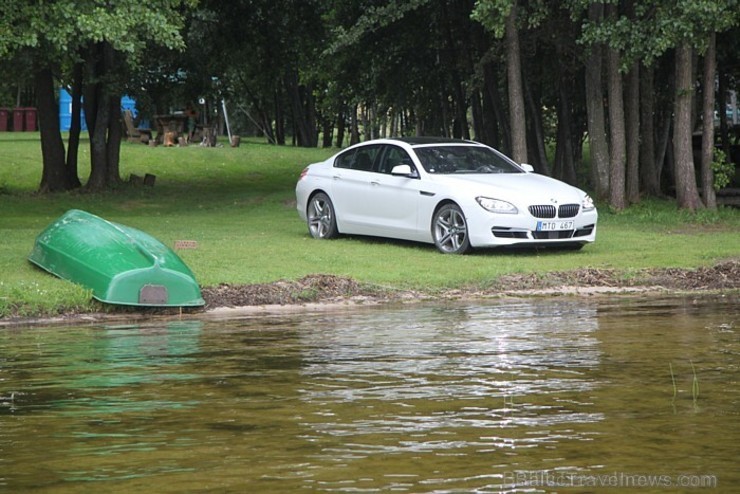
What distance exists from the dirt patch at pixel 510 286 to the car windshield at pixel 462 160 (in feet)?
11.1

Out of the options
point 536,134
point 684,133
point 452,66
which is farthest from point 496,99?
point 684,133

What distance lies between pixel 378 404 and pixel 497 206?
9.03 metres

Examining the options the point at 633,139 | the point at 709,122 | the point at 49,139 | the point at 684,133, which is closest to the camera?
the point at 684,133

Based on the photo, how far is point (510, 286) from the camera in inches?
582

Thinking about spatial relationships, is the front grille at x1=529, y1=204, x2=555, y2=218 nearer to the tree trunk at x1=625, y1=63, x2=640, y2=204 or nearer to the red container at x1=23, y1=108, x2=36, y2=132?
the tree trunk at x1=625, y1=63, x2=640, y2=204

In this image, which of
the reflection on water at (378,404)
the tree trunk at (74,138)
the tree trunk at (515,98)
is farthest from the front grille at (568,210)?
the tree trunk at (74,138)

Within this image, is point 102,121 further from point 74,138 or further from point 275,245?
point 275,245

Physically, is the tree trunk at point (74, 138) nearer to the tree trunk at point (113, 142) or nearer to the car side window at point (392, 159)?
the tree trunk at point (113, 142)

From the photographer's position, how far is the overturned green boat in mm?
13086

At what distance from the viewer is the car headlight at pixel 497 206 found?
16.9 metres

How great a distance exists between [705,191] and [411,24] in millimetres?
10183

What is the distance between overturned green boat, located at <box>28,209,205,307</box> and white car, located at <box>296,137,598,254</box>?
4.43 m

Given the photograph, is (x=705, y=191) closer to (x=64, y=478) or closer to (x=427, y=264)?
(x=427, y=264)

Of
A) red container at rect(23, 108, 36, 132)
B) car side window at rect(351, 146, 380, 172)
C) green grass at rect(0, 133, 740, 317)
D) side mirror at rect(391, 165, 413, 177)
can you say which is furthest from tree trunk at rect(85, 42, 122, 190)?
red container at rect(23, 108, 36, 132)
